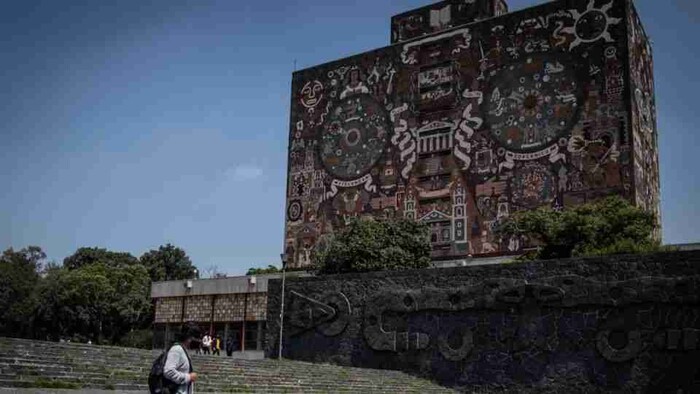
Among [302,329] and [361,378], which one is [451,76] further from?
[361,378]

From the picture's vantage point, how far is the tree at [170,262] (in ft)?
163

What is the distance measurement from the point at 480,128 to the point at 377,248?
20.6 feet

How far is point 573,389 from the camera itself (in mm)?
14148

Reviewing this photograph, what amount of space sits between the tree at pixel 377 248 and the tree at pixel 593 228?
3608mm

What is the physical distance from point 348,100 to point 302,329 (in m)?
13.5

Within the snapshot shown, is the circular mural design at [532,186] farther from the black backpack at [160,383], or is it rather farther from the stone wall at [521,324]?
the black backpack at [160,383]

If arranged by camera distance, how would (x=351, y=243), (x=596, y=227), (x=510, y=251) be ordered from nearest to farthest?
(x=596, y=227) < (x=351, y=243) < (x=510, y=251)

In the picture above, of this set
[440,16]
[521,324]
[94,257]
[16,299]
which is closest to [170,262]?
[94,257]

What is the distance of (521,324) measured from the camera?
49.0 feet

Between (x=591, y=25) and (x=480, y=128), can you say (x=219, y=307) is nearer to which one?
(x=480, y=128)

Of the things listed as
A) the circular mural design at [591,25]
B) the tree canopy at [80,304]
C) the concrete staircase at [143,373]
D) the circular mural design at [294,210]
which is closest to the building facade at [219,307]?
the circular mural design at [294,210]

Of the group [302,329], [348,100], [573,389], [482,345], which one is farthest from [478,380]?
[348,100]

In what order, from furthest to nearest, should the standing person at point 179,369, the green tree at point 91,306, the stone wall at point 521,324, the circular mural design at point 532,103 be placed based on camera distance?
the green tree at point 91,306 → the circular mural design at point 532,103 → the stone wall at point 521,324 → the standing person at point 179,369


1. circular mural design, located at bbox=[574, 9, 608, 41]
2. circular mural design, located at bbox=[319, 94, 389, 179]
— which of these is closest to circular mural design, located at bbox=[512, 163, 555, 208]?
circular mural design, located at bbox=[574, 9, 608, 41]
